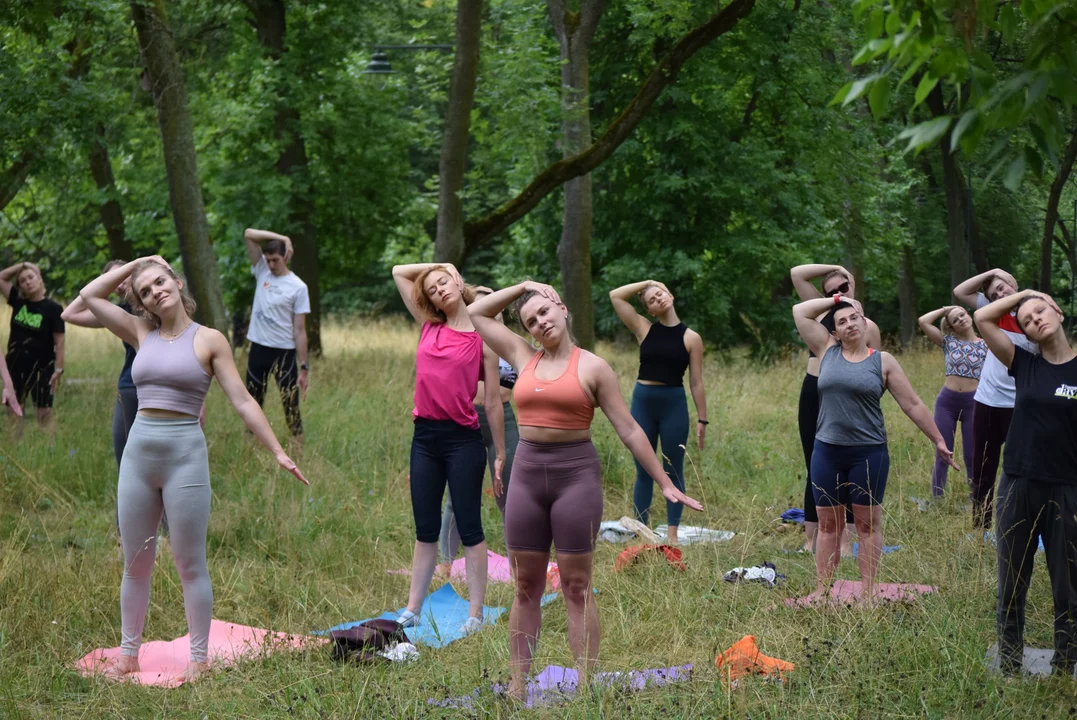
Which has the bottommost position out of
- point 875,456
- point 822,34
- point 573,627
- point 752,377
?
point 752,377

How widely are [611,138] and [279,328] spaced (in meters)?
5.07

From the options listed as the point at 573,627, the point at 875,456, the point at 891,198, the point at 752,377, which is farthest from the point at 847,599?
the point at 891,198

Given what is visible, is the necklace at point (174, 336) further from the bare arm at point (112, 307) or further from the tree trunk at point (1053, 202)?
the tree trunk at point (1053, 202)

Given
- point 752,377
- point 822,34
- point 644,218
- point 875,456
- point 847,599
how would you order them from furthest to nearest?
point 644,218 < point 822,34 < point 752,377 < point 875,456 < point 847,599

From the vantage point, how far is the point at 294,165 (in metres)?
19.5

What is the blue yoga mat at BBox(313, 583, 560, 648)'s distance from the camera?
6109 millimetres

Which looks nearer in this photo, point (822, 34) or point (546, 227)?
point (822, 34)

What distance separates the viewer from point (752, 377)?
1608cm

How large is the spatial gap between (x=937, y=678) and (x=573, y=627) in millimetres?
1648

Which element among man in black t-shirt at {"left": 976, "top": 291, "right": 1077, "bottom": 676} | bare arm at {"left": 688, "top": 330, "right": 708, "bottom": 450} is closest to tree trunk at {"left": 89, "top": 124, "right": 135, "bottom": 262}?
bare arm at {"left": 688, "top": 330, "right": 708, "bottom": 450}

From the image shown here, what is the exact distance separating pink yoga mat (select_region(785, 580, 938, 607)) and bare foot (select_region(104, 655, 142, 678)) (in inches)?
140

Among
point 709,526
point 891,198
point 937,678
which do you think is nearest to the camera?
point 937,678

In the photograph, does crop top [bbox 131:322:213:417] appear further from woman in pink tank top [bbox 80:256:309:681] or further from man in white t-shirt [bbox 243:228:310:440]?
man in white t-shirt [bbox 243:228:310:440]

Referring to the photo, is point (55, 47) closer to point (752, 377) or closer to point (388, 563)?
point (388, 563)
